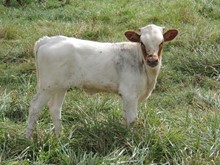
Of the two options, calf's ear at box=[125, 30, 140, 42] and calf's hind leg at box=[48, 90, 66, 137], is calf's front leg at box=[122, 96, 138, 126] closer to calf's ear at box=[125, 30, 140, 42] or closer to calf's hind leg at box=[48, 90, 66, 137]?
calf's ear at box=[125, 30, 140, 42]

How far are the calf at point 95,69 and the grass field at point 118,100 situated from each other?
0.99 ft

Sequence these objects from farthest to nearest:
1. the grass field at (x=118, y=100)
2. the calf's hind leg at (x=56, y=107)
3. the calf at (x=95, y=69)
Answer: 1. the calf's hind leg at (x=56, y=107)
2. the calf at (x=95, y=69)
3. the grass field at (x=118, y=100)

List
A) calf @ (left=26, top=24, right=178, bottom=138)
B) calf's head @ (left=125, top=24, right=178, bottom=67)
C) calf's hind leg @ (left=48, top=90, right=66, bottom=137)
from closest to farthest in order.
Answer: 1. calf's head @ (left=125, top=24, right=178, bottom=67)
2. calf @ (left=26, top=24, right=178, bottom=138)
3. calf's hind leg @ (left=48, top=90, right=66, bottom=137)

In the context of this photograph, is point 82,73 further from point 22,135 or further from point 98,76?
point 22,135

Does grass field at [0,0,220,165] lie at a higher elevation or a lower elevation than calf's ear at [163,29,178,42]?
lower

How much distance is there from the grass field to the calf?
30 cm

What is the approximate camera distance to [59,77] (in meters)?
6.02

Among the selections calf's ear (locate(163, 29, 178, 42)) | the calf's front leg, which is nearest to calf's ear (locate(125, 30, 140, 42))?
calf's ear (locate(163, 29, 178, 42))

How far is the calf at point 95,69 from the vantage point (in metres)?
6.00

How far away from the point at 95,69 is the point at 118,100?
127cm

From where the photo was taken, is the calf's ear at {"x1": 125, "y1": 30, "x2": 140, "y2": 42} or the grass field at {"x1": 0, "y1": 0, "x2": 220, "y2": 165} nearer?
the grass field at {"x1": 0, "y1": 0, "x2": 220, "y2": 165}

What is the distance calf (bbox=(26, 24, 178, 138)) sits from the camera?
19.7ft

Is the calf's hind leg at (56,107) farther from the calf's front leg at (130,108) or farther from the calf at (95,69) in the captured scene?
the calf's front leg at (130,108)

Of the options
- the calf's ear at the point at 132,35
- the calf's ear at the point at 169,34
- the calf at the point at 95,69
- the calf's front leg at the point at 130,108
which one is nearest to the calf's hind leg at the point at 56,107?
the calf at the point at 95,69
